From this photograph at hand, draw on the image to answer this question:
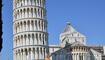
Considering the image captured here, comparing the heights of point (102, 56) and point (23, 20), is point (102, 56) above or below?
below

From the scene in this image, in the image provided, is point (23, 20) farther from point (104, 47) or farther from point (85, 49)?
point (104, 47)

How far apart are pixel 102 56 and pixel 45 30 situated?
17469 millimetres

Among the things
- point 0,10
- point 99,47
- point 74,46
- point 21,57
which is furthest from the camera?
point 99,47

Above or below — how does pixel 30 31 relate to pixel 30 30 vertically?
below

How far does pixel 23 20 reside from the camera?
56.2 m

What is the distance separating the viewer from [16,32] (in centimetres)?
5706

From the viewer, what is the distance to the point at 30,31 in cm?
5562

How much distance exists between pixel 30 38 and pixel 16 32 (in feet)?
9.94

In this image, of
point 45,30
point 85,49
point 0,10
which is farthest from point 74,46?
point 0,10

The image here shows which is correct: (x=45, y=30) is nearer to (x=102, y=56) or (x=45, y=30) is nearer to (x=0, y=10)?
(x=102, y=56)

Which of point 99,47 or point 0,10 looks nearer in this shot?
point 0,10

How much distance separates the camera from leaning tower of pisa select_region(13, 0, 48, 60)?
5503cm

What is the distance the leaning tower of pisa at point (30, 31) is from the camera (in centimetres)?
5503

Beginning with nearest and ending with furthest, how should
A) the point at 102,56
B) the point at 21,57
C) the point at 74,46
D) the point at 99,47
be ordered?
the point at 21,57, the point at 74,46, the point at 102,56, the point at 99,47
